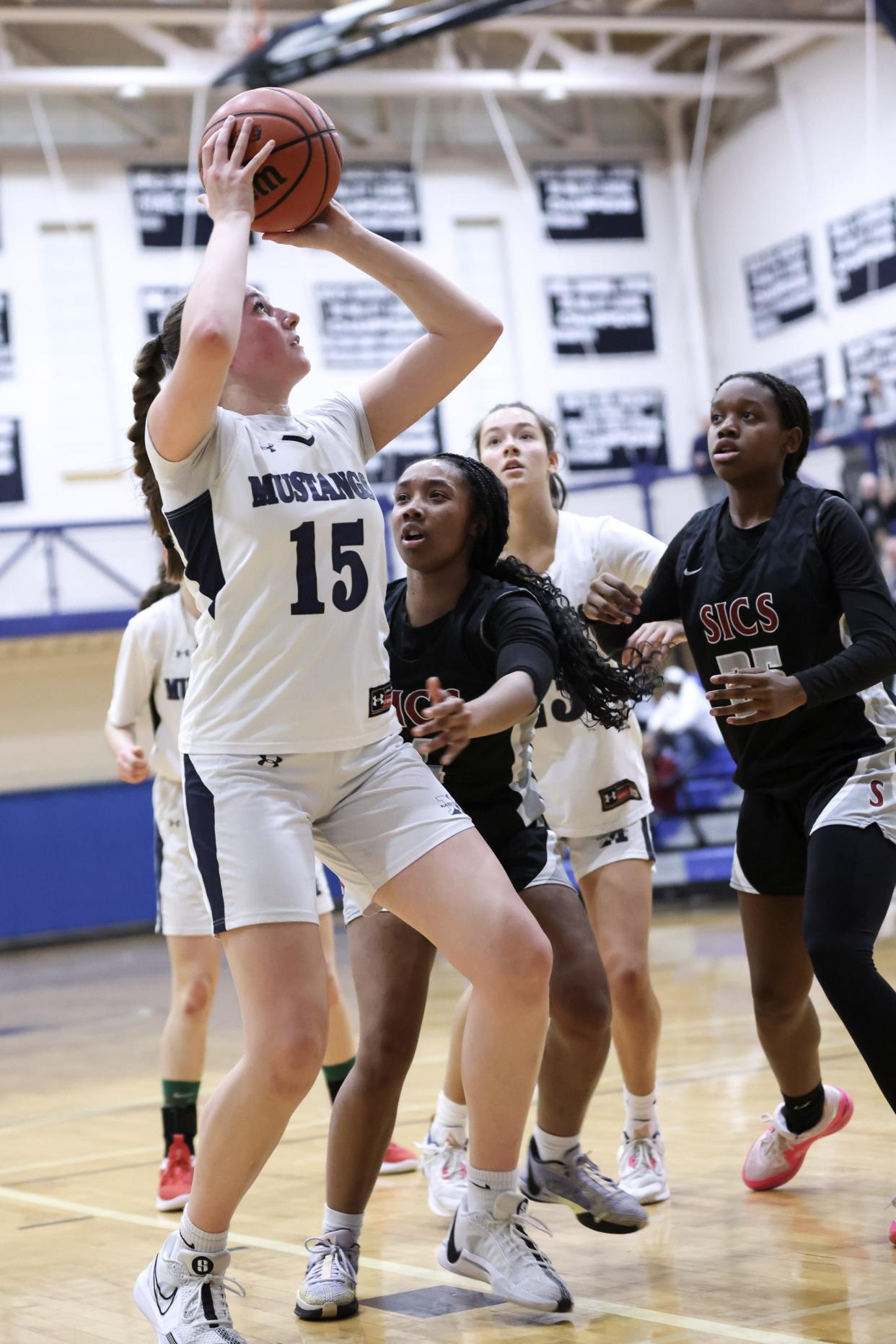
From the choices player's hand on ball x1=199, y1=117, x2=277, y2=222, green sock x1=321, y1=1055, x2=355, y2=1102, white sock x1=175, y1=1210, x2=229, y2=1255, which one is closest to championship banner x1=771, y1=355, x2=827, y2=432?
green sock x1=321, y1=1055, x2=355, y2=1102

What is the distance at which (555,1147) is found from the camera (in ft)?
12.1

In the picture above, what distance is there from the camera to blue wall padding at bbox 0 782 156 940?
1458 centimetres

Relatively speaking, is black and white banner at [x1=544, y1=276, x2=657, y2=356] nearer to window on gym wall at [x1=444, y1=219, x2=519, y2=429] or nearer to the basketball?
window on gym wall at [x1=444, y1=219, x2=519, y2=429]

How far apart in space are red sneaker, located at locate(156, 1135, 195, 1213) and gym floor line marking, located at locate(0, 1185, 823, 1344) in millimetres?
62

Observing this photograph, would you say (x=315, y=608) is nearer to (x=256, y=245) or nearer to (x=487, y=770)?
(x=487, y=770)

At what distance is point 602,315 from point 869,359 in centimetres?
348

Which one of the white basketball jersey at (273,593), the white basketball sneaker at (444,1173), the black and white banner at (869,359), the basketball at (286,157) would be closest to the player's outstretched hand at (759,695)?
the white basketball jersey at (273,593)

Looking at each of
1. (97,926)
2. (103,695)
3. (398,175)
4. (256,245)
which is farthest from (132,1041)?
(398,175)

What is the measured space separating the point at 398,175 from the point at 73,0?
3949mm

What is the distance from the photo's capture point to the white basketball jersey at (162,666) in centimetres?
521

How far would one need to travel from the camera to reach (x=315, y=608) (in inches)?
119

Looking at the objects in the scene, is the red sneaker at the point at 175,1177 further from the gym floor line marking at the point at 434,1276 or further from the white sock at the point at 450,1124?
the white sock at the point at 450,1124

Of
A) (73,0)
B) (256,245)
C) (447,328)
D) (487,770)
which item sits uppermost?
(73,0)

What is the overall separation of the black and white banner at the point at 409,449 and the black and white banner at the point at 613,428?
5.02 feet
